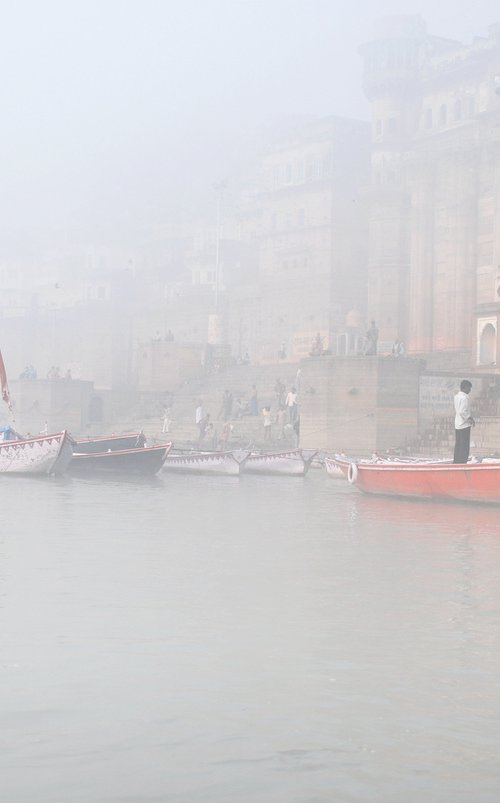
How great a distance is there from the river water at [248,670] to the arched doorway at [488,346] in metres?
25.8

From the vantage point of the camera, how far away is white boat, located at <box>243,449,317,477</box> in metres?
30.8

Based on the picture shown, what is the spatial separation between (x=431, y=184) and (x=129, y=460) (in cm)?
3503

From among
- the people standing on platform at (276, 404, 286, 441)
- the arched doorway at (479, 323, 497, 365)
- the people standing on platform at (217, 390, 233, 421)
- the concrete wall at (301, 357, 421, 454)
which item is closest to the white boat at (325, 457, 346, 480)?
the concrete wall at (301, 357, 421, 454)

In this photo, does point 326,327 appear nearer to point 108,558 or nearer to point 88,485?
point 88,485

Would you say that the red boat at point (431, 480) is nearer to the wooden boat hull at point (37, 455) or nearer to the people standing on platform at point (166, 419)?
the wooden boat hull at point (37, 455)

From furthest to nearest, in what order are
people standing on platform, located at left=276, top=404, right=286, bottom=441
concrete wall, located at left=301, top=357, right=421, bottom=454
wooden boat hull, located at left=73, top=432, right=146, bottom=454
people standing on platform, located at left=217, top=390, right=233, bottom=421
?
people standing on platform, located at left=217, top=390, right=233, bottom=421 < people standing on platform, located at left=276, top=404, right=286, bottom=441 < concrete wall, located at left=301, top=357, right=421, bottom=454 < wooden boat hull, located at left=73, top=432, right=146, bottom=454

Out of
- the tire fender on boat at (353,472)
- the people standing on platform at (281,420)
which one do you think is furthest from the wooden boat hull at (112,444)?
the people standing on platform at (281,420)

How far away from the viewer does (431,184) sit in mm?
59438

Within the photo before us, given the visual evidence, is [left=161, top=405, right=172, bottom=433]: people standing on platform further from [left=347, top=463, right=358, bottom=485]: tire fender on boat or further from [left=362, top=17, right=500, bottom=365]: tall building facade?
[left=347, top=463, right=358, bottom=485]: tire fender on boat

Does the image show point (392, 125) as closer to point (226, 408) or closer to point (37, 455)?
point (226, 408)

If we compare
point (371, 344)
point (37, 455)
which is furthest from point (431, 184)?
point (37, 455)

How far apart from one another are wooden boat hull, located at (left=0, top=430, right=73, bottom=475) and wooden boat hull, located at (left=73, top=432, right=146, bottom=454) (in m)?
1.27

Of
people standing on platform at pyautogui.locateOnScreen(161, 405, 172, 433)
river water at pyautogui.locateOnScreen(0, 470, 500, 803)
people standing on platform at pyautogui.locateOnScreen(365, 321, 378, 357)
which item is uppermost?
people standing on platform at pyautogui.locateOnScreen(365, 321, 378, 357)

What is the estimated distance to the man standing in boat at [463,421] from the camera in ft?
58.9
